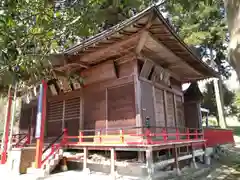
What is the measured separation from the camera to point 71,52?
6500mm

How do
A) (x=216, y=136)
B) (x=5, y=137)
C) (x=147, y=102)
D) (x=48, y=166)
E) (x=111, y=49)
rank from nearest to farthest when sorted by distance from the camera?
1. (x=48, y=166)
2. (x=111, y=49)
3. (x=147, y=102)
4. (x=5, y=137)
5. (x=216, y=136)

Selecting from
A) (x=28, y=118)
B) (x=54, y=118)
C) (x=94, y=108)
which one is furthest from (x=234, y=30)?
(x=28, y=118)

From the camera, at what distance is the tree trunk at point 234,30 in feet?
5.17

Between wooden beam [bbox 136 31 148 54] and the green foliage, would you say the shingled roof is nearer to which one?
wooden beam [bbox 136 31 148 54]

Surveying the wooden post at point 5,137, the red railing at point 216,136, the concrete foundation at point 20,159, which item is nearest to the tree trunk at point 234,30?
the concrete foundation at point 20,159

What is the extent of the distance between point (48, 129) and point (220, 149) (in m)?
10.6

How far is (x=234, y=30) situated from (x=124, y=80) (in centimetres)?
543

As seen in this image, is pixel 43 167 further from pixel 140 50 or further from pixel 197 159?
pixel 197 159

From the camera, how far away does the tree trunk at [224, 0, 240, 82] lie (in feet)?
5.17

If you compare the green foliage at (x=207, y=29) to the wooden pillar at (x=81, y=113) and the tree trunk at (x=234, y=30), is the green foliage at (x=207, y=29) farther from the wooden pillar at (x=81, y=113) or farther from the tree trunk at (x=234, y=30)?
the tree trunk at (x=234, y=30)

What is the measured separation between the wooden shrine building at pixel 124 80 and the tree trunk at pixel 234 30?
9.60 ft

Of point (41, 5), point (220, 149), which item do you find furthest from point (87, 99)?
point (220, 149)

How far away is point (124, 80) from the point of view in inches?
276

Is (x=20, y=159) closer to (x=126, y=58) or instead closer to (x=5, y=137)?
(x=5, y=137)
